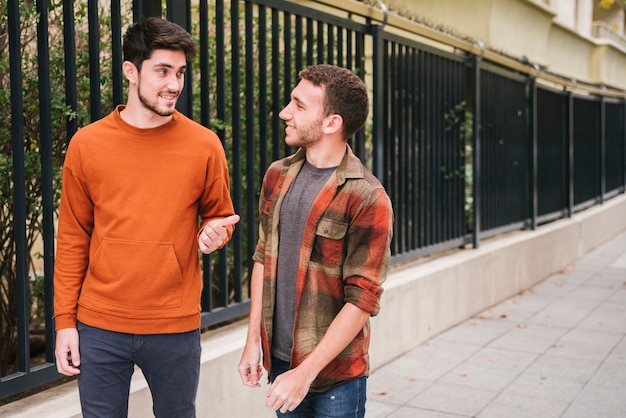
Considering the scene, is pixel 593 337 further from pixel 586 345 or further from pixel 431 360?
pixel 431 360

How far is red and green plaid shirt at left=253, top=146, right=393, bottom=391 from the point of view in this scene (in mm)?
2725

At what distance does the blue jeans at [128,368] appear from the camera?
2896 millimetres

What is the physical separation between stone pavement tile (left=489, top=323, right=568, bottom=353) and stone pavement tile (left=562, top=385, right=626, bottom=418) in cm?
115

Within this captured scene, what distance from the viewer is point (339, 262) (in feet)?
9.17

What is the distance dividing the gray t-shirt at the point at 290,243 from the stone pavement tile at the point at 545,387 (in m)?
3.45

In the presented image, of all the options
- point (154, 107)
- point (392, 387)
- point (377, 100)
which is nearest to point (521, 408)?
point (392, 387)

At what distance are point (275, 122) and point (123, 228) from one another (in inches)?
113

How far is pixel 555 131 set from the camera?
1332 centimetres

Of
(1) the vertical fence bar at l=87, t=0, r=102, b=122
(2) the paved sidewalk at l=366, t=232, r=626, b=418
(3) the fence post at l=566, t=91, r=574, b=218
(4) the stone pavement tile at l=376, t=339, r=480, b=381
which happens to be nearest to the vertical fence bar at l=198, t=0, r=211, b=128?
(1) the vertical fence bar at l=87, t=0, r=102, b=122

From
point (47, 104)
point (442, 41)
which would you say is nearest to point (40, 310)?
point (47, 104)

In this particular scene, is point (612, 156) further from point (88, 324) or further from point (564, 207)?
point (88, 324)

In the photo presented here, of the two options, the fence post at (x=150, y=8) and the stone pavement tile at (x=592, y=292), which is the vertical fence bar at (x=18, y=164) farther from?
the stone pavement tile at (x=592, y=292)

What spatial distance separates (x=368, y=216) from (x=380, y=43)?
447 cm

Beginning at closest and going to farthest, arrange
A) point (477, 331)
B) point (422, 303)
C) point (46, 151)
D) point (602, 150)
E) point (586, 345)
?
1. point (46, 151)
2. point (422, 303)
3. point (586, 345)
4. point (477, 331)
5. point (602, 150)
